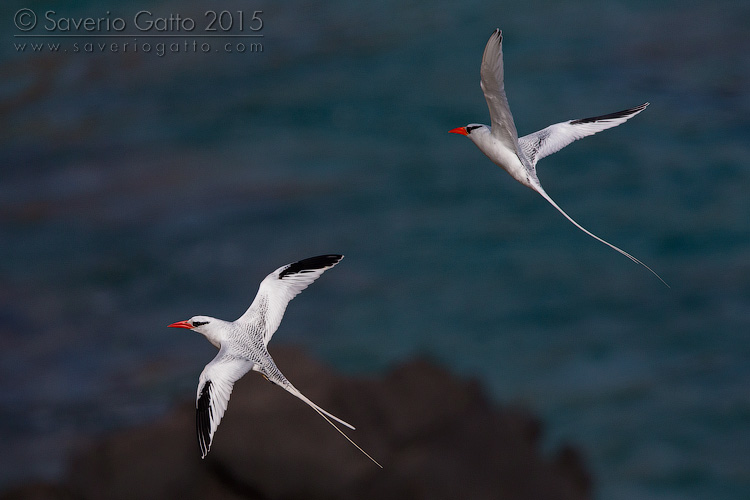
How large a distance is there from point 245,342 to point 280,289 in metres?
1.04

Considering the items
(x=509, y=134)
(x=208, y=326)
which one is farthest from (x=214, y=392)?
(x=509, y=134)

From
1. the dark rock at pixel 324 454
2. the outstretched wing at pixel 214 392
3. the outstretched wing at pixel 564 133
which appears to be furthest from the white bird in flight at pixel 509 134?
the dark rock at pixel 324 454

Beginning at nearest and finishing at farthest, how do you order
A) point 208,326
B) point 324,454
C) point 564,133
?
point 208,326
point 564,133
point 324,454

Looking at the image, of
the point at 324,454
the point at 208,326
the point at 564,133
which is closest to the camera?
the point at 208,326

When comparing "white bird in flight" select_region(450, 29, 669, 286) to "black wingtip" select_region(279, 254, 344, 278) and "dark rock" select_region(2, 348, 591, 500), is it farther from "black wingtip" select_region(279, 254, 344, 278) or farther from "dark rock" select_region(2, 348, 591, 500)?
"dark rock" select_region(2, 348, 591, 500)

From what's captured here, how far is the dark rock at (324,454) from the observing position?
16969 mm

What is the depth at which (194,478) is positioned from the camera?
17047 mm

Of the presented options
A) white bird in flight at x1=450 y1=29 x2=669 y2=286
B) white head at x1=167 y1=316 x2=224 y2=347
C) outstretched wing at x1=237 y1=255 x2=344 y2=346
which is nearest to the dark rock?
outstretched wing at x1=237 y1=255 x2=344 y2=346

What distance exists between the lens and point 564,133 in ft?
41.4

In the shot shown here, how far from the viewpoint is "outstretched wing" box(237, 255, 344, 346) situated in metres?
11.1

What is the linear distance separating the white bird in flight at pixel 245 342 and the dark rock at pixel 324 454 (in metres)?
6.58

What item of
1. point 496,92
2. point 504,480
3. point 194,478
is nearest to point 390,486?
point 504,480

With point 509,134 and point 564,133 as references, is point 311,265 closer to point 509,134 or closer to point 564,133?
point 509,134

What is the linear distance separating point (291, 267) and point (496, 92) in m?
3.64
